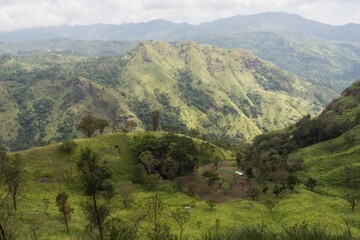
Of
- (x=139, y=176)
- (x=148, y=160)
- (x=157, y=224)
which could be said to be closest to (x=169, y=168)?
(x=148, y=160)

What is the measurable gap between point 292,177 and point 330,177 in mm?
18847

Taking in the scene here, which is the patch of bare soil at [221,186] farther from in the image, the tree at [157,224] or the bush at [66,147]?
→ the bush at [66,147]

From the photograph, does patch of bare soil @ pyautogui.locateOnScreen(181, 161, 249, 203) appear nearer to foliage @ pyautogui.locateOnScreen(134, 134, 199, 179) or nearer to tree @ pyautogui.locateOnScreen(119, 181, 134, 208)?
foliage @ pyautogui.locateOnScreen(134, 134, 199, 179)

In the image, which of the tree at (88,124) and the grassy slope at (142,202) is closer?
the grassy slope at (142,202)

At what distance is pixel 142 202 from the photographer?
9406 cm

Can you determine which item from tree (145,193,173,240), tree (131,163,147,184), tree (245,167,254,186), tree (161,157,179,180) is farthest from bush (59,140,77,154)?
tree (245,167,254,186)

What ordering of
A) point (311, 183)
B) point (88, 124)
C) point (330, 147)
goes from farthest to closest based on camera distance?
point (330, 147) < point (88, 124) < point (311, 183)

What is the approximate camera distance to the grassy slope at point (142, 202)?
238 ft

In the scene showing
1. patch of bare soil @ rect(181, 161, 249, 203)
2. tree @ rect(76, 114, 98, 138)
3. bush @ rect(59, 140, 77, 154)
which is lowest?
patch of bare soil @ rect(181, 161, 249, 203)

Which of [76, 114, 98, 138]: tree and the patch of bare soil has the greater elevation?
[76, 114, 98, 138]: tree

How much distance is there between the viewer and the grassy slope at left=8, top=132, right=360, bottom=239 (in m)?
72.6

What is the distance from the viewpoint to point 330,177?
117 metres

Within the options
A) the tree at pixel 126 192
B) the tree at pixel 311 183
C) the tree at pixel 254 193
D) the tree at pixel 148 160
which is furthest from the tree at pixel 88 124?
the tree at pixel 311 183

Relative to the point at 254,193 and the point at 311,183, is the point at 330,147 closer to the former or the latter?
the point at 311,183
